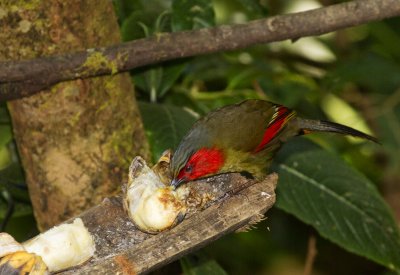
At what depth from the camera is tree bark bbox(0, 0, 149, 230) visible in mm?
3793

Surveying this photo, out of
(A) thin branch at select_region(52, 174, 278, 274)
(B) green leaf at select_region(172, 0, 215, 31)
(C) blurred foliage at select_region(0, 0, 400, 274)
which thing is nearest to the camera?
(A) thin branch at select_region(52, 174, 278, 274)

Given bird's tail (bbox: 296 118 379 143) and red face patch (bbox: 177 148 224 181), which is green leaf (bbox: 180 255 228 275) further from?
bird's tail (bbox: 296 118 379 143)

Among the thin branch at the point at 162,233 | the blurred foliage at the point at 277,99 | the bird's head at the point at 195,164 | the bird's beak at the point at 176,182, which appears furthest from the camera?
the blurred foliage at the point at 277,99

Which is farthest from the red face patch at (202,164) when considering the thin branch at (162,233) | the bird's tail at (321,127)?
the bird's tail at (321,127)

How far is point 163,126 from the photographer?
14.6 ft

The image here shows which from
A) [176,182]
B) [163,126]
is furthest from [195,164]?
[163,126]

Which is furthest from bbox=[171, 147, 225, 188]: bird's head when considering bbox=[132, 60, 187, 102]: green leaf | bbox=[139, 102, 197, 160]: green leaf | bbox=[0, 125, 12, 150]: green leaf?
bbox=[0, 125, 12, 150]: green leaf

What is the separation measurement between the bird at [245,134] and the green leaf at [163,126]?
0.36 feet

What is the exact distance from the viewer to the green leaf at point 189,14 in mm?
4812

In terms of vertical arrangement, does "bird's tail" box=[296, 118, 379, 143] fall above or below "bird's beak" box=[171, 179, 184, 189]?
below

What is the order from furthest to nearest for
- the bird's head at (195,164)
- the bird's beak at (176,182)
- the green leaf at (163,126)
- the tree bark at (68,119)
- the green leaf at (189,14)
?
the green leaf at (189,14) → the green leaf at (163,126) → the bird's head at (195,164) → the bird's beak at (176,182) → the tree bark at (68,119)

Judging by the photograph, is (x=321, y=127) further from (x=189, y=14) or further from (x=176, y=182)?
(x=176, y=182)

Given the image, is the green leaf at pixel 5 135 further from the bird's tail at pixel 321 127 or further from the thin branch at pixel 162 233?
the bird's tail at pixel 321 127

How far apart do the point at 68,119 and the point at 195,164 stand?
0.63 m
